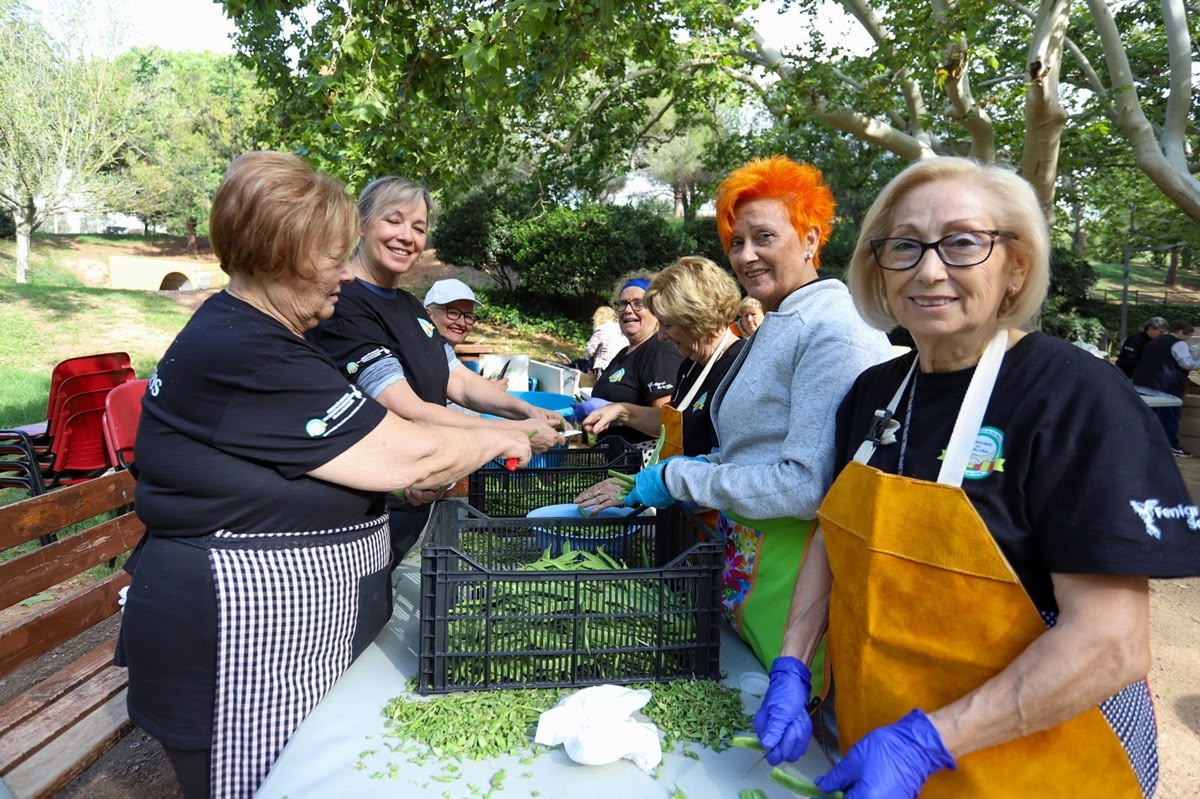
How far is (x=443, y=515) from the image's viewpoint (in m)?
1.99

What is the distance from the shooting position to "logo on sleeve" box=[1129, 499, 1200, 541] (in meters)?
1.04

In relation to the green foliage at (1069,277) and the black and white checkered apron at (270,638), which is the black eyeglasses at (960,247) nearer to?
the black and white checkered apron at (270,638)

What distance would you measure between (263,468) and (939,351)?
142cm

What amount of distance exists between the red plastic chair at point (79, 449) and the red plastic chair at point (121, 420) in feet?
1.42

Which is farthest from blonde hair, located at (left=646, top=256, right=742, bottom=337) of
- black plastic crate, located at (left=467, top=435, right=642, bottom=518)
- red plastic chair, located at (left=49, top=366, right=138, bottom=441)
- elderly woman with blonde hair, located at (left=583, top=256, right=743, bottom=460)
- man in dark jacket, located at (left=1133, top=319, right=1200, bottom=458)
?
man in dark jacket, located at (left=1133, top=319, right=1200, bottom=458)

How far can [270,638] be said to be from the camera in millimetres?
1689

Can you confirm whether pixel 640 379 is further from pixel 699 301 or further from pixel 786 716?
pixel 786 716

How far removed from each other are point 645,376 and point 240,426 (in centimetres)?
301

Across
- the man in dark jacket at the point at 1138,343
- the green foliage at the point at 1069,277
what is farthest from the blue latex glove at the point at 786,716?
the green foliage at the point at 1069,277

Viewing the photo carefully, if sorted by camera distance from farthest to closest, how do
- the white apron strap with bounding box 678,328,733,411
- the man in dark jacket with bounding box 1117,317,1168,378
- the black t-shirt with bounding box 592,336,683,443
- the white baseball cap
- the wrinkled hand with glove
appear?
1. the man in dark jacket with bounding box 1117,317,1168,378
2. the white baseball cap
3. the black t-shirt with bounding box 592,336,683,443
4. the white apron strap with bounding box 678,328,733,411
5. the wrinkled hand with glove

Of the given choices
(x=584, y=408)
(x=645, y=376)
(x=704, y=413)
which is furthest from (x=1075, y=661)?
(x=645, y=376)

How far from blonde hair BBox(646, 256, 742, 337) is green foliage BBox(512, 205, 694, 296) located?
623 inches

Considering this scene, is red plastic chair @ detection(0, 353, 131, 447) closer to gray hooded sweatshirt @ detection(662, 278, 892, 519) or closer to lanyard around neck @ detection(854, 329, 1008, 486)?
gray hooded sweatshirt @ detection(662, 278, 892, 519)

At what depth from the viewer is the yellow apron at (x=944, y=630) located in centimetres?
115
